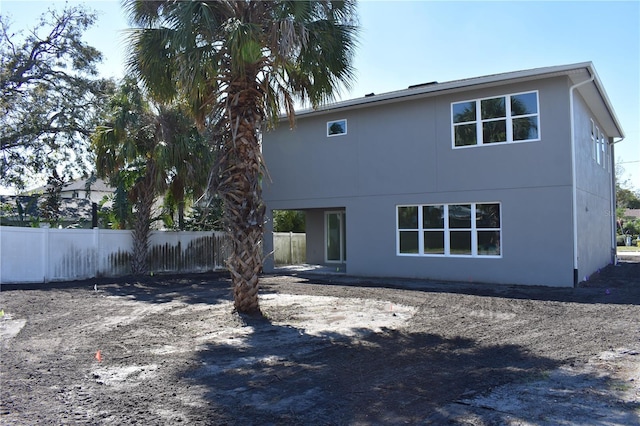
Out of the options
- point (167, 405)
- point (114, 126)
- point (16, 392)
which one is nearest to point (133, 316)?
point (16, 392)

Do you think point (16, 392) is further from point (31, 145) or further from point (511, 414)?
point (31, 145)

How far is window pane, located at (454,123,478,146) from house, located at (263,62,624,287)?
3 cm

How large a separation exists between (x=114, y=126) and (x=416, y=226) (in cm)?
1018

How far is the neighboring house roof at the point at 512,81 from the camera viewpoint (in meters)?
12.5

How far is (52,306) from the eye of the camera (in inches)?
397

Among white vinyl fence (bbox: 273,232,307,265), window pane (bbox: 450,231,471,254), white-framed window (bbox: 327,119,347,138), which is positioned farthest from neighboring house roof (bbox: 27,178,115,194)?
window pane (bbox: 450,231,471,254)

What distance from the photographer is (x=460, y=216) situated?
46.9ft

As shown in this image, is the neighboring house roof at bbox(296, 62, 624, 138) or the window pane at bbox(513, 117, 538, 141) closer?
the neighboring house roof at bbox(296, 62, 624, 138)

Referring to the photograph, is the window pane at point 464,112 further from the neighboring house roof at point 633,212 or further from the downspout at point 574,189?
the neighboring house roof at point 633,212

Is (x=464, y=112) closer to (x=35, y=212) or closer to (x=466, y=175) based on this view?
(x=466, y=175)

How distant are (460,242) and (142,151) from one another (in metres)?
10.7

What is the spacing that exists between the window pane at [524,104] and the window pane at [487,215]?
9.02 ft

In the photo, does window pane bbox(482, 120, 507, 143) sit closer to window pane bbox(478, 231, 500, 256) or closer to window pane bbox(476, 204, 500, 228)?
window pane bbox(476, 204, 500, 228)

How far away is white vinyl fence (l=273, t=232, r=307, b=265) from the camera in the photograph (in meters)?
21.5
